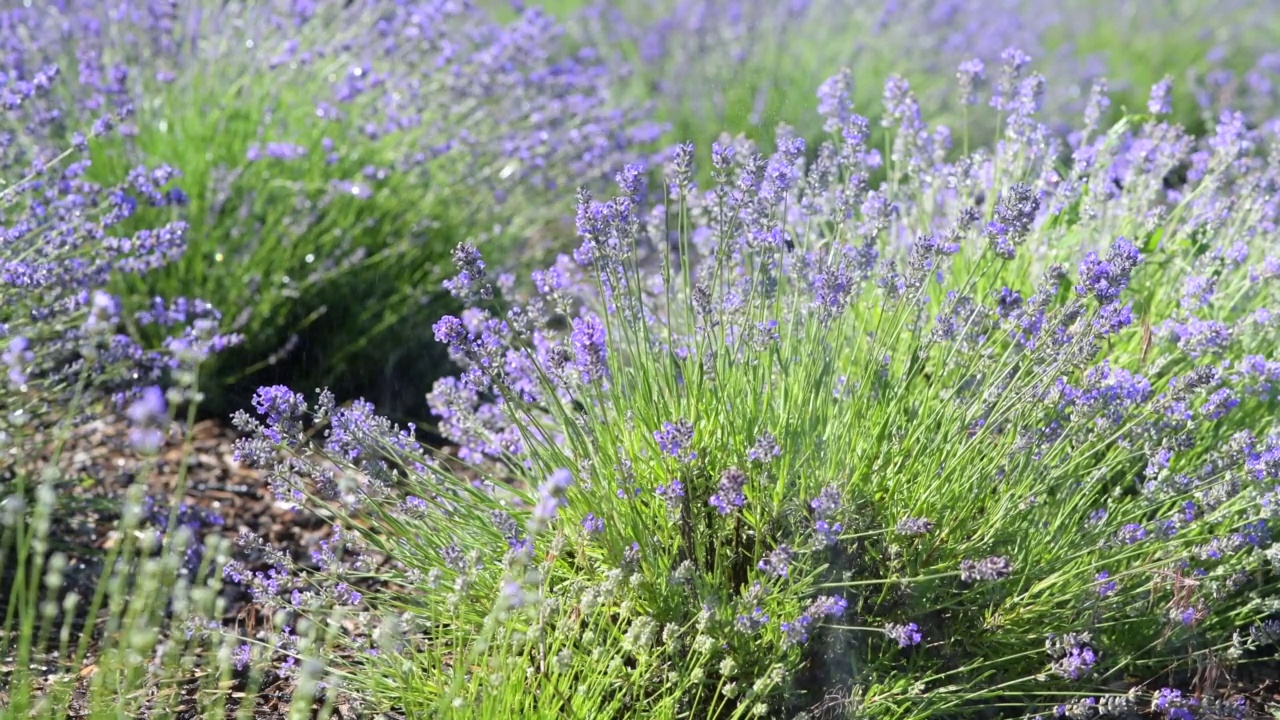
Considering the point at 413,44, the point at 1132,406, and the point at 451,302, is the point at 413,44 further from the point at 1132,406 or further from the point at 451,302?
the point at 1132,406

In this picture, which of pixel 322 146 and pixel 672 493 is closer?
pixel 672 493

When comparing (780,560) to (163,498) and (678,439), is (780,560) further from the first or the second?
(163,498)

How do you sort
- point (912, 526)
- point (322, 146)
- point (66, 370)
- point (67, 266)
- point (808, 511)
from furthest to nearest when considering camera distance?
1. point (322, 146)
2. point (67, 266)
3. point (66, 370)
4. point (808, 511)
5. point (912, 526)

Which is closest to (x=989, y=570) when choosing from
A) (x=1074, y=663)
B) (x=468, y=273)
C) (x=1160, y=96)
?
(x=1074, y=663)

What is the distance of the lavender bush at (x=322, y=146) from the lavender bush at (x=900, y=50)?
1102mm

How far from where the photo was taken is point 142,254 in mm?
3494

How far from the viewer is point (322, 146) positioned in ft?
14.4

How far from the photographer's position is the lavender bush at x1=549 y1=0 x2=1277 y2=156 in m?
6.57

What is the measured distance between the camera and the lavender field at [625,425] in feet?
7.55

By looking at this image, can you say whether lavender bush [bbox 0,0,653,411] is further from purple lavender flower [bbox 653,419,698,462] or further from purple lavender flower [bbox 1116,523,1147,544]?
purple lavender flower [bbox 1116,523,1147,544]

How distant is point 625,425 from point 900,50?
5.60m

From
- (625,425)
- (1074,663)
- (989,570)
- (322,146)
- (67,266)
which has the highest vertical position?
(322,146)

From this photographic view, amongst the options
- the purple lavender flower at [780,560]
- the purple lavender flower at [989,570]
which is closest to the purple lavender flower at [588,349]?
the purple lavender flower at [780,560]

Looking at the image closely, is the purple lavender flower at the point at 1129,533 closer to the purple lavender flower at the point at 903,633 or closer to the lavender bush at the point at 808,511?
the lavender bush at the point at 808,511
